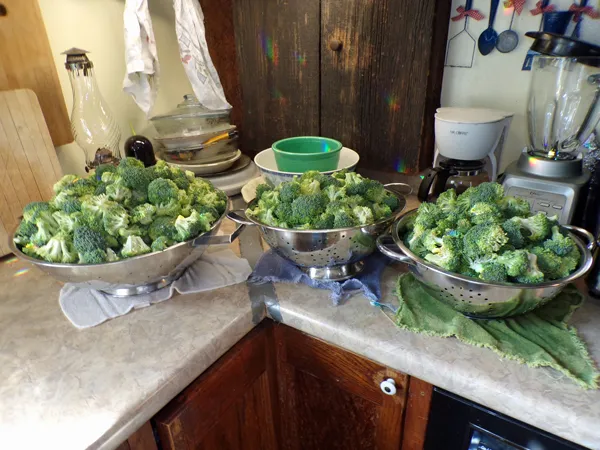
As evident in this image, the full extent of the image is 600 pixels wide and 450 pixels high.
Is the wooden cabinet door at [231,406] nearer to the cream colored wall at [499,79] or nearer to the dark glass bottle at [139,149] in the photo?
the dark glass bottle at [139,149]

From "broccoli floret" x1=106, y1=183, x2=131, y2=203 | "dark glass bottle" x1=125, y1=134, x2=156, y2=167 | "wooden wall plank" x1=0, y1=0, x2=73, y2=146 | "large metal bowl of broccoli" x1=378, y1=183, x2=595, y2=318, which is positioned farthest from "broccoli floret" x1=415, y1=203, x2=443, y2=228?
"wooden wall plank" x1=0, y1=0, x2=73, y2=146

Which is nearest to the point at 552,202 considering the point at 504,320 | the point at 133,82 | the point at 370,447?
the point at 504,320

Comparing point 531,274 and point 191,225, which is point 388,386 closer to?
point 531,274

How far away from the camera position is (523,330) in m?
0.71

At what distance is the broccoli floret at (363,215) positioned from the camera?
804mm

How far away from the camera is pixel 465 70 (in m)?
1.20

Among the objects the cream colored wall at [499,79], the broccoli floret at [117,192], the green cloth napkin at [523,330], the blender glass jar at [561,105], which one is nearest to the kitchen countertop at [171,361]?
the green cloth napkin at [523,330]

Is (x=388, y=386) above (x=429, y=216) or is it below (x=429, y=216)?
below

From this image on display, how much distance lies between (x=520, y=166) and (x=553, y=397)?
0.52 metres

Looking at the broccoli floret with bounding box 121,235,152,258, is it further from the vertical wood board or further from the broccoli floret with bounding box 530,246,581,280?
the broccoli floret with bounding box 530,246,581,280

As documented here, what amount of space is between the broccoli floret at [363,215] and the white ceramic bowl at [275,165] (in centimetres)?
28

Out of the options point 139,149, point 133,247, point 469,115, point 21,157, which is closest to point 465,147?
point 469,115

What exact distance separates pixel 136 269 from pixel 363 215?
0.43 meters

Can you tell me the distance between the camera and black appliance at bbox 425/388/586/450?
2.06ft
